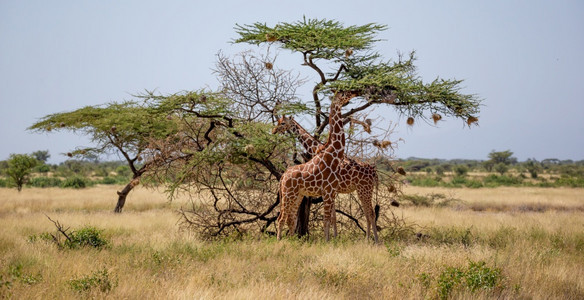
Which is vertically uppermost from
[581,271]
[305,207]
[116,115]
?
[116,115]

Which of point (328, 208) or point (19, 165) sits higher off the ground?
point (19, 165)

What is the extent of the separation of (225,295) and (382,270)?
262 cm

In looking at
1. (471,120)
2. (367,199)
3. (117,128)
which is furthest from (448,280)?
(117,128)

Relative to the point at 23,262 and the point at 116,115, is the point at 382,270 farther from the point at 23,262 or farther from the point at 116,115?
the point at 116,115

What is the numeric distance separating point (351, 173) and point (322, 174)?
65 cm

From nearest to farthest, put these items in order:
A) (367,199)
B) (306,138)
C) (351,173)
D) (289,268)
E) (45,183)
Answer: (289,268) → (351,173) → (367,199) → (306,138) → (45,183)

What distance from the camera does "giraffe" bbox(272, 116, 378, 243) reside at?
9.12m

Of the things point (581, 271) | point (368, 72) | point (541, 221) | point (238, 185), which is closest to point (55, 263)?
point (238, 185)

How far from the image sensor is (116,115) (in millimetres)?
17641

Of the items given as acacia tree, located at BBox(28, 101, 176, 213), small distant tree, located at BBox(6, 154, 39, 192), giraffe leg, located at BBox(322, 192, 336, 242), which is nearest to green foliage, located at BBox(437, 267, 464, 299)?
giraffe leg, located at BBox(322, 192, 336, 242)

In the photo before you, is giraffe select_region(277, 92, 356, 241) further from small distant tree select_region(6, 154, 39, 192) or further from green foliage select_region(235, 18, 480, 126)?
small distant tree select_region(6, 154, 39, 192)

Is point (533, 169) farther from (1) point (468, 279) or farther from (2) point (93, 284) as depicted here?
(2) point (93, 284)

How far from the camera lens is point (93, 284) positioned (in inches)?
244

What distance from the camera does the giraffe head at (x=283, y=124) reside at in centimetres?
967
